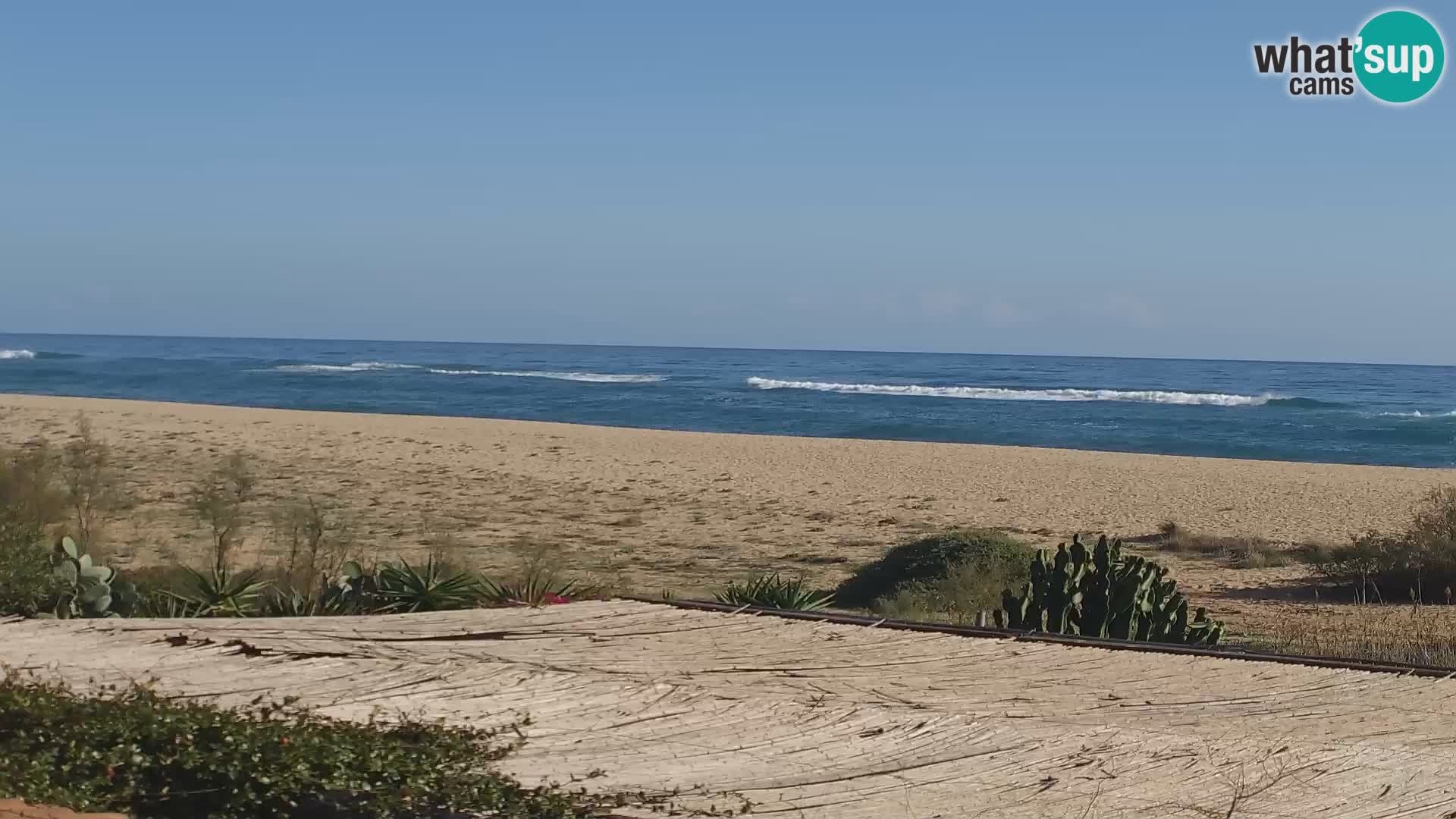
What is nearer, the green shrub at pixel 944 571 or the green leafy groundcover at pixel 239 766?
the green leafy groundcover at pixel 239 766

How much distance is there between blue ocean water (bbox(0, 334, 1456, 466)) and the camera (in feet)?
136

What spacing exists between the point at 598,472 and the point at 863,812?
1986 cm

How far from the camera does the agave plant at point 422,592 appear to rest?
8.47 meters

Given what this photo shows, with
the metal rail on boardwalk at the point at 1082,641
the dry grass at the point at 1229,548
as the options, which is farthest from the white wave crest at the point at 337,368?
the metal rail on boardwalk at the point at 1082,641

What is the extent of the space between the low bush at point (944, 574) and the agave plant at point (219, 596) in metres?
5.42

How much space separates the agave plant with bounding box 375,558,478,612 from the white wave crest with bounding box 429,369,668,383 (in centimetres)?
5986

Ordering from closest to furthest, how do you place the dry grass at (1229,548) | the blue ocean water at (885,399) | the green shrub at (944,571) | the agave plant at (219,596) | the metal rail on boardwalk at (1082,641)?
the metal rail on boardwalk at (1082,641), the agave plant at (219,596), the green shrub at (944,571), the dry grass at (1229,548), the blue ocean water at (885,399)

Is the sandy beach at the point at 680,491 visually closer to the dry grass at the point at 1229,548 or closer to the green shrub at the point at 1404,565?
the dry grass at the point at 1229,548

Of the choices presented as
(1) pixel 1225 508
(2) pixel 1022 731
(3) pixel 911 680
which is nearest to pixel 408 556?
(3) pixel 911 680

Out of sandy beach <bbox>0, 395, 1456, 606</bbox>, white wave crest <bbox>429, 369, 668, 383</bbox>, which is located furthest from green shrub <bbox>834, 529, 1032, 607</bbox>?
white wave crest <bbox>429, 369, 668, 383</bbox>

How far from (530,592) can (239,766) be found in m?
3.86

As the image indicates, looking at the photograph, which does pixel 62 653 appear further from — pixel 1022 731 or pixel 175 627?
pixel 1022 731

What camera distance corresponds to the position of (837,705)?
588 cm

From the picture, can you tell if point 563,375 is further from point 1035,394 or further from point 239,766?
point 239,766
